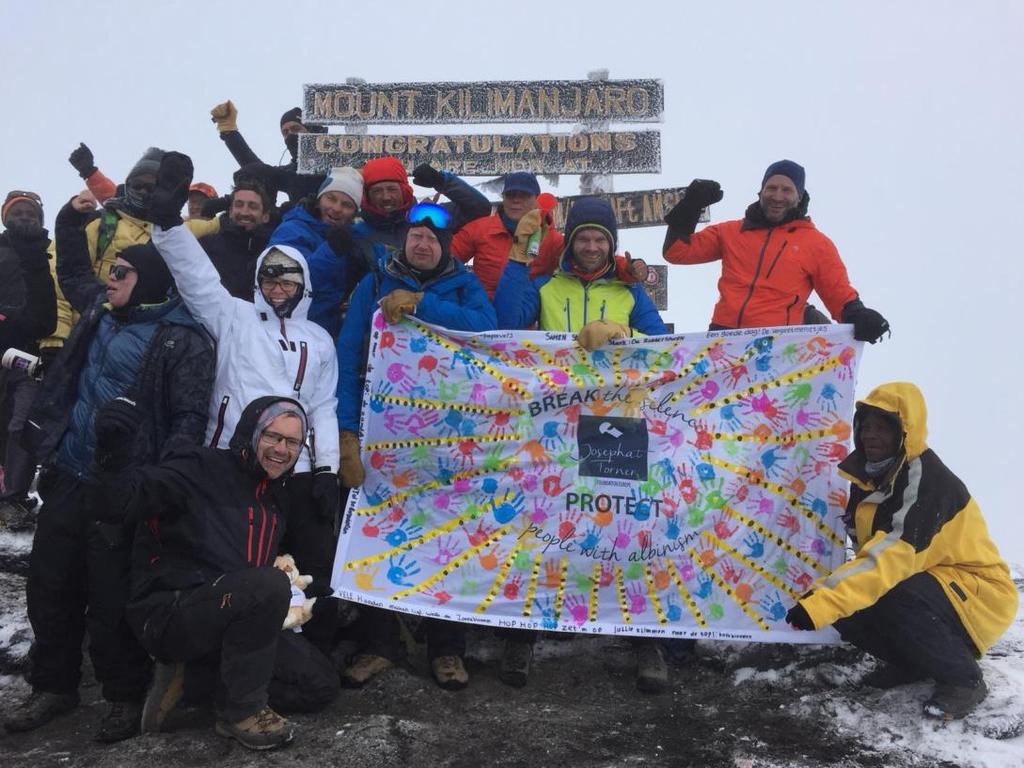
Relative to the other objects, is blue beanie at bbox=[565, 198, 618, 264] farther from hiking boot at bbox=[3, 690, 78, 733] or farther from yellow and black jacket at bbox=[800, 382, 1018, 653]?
hiking boot at bbox=[3, 690, 78, 733]

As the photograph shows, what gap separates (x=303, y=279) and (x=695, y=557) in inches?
99.7

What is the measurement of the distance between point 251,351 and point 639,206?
6891 mm

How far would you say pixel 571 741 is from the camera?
409 cm

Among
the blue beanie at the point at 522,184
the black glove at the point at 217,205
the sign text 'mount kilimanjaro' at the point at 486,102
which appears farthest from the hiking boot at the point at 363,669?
the sign text 'mount kilimanjaro' at the point at 486,102

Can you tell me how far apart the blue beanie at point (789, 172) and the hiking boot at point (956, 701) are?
3.09 meters

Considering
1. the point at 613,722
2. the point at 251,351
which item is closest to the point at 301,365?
the point at 251,351

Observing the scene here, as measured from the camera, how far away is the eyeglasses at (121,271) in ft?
14.8

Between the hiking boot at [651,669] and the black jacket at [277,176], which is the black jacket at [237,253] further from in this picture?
the hiking boot at [651,669]

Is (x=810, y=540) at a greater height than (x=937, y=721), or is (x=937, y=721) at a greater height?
(x=810, y=540)

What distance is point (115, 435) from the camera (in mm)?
3697

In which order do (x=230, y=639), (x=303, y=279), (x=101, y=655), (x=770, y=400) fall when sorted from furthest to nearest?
1. (x=770, y=400)
2. (x=303, y=279)
3. (x=101, y=655)
4. (x=230, y=639)

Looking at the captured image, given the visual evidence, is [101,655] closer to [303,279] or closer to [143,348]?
[143,348]

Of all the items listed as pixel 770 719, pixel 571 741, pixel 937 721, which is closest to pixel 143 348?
pixel 571 741

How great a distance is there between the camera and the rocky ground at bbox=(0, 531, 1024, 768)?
3.87 m
